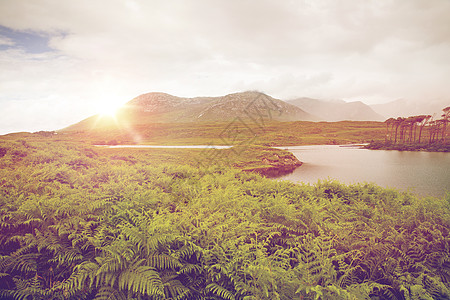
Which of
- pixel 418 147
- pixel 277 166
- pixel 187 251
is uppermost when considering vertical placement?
pixel 418 147

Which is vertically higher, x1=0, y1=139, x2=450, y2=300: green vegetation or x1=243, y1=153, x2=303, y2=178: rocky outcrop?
x1=0, y1=139, x2=450, y2=300: green vegetation

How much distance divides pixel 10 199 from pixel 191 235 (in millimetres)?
4758

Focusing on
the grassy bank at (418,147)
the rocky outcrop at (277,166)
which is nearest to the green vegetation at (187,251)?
the rocky outcrop at (277,166)

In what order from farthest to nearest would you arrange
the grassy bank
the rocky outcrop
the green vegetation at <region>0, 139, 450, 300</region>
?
the grassy bank < the rocky outcrop < the green vegetation at <region>0, 139, 450, 300</region>

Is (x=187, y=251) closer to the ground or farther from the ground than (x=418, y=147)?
closer to the ground

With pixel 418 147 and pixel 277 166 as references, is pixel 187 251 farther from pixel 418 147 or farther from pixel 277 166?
pixel 418 147

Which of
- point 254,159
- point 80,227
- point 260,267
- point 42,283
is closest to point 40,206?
point 80,227

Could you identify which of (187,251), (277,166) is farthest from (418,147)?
(187,251)

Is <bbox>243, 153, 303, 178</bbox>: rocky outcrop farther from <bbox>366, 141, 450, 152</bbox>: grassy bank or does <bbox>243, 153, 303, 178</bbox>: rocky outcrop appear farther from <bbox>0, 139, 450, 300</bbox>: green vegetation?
<bbox>366, 141, 450, 152</bbox>: grassy bank

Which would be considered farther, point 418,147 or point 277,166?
point 418,147

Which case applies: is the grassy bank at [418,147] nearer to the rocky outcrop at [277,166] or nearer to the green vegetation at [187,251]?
the rocky outcrop at [277,166]

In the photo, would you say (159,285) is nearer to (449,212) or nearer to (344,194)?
(449,212)

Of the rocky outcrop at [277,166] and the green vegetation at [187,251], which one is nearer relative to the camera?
the green vegetation at [187,251]

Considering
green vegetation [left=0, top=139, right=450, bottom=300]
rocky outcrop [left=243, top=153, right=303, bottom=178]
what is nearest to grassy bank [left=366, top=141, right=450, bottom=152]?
rocky outcrop [left=243, top=153, right=303, bottom=178]
